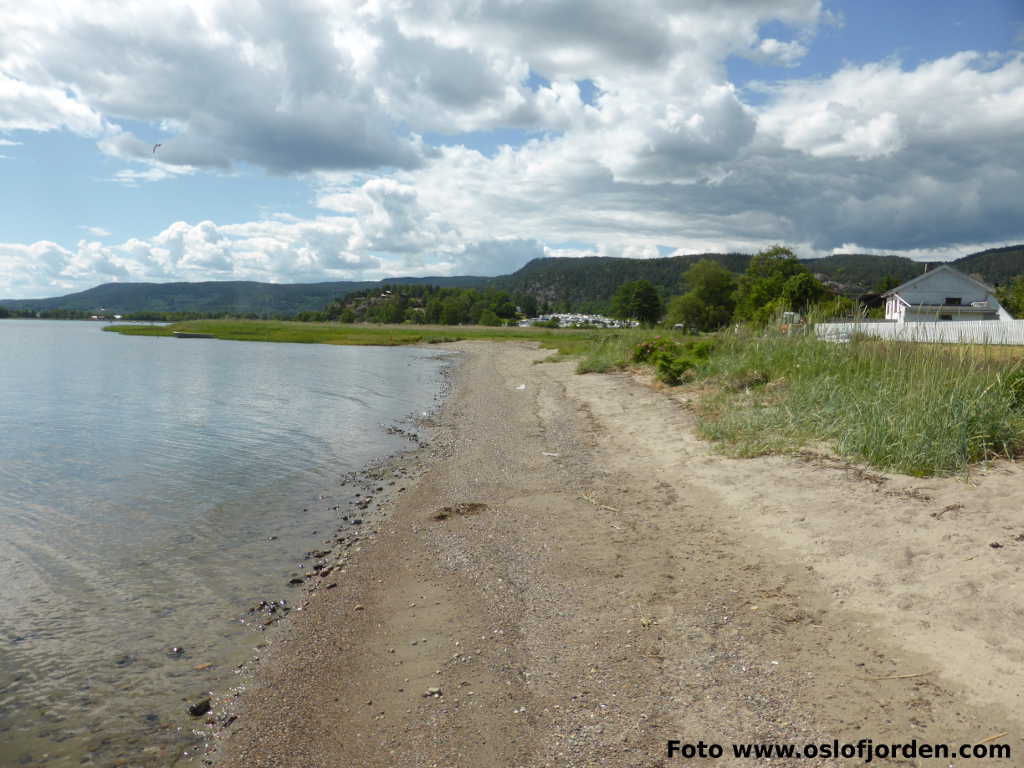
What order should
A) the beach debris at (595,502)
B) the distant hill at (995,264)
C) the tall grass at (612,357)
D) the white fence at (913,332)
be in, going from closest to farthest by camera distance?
the beach debris at (595,502), the white fence at (913,332), the tall grass at (612,357), the distant hill at (995,264)

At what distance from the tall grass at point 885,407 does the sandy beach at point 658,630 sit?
2.25 ft

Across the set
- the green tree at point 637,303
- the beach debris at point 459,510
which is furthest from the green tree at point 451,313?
the beach debris at point 459,510

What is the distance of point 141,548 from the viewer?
884 centimetres

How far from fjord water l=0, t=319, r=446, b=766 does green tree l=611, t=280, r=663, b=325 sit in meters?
90.6

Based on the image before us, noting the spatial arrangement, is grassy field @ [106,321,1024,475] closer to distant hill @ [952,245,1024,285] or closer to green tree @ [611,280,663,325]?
green tree @ [611,280,663,325]

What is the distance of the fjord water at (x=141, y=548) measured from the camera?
5160mm

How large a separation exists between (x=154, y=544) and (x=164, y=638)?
10.5 ft

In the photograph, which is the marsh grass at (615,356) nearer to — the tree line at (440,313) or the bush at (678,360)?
the bush at (678,360)

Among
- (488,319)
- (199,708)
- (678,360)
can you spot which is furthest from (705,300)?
(199,708)

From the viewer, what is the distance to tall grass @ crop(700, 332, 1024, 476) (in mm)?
9109

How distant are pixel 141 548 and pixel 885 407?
12045 mm

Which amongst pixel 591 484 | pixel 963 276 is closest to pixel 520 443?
pixel 591 484

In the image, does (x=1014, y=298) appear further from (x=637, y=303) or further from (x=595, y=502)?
(x=595, y=502)

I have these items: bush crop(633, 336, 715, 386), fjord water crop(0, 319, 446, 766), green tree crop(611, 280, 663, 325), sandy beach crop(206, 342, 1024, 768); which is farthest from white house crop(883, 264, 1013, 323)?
sandy beach crop(206, 342, 1024, 768)
